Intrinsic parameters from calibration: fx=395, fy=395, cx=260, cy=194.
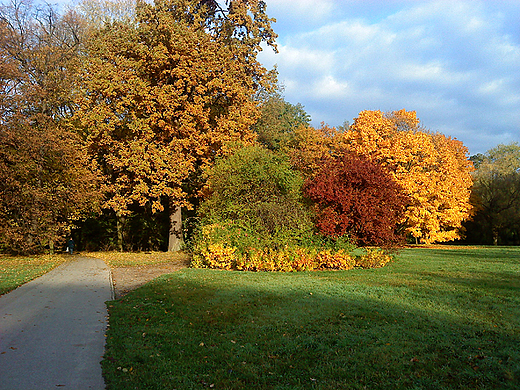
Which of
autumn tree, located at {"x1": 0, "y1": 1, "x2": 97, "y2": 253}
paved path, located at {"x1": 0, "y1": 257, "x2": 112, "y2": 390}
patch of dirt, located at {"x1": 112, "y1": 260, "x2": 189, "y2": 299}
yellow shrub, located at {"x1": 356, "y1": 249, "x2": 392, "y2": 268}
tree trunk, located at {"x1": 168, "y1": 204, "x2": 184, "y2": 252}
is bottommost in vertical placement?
paved path, located at {"x1": 0, "y1": 257, "x2": 112, "y2": 390}

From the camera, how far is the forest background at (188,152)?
43.2 ft

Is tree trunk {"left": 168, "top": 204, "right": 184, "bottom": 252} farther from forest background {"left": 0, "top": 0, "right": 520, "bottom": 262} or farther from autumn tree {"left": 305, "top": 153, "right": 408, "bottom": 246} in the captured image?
autumn tree {"left": 305, "top": 153, "right": 408, "bottom": 246}

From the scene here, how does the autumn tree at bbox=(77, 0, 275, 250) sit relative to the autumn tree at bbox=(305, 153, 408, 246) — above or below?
above

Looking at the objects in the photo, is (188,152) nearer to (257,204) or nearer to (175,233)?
(175,233)

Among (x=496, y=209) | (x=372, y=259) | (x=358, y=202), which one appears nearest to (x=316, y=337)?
(x=358, y=202)

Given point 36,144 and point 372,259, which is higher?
point 36,144

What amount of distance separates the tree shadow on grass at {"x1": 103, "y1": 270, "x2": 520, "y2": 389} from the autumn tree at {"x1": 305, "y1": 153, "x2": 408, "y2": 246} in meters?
4.70

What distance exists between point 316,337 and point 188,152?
16.4 m

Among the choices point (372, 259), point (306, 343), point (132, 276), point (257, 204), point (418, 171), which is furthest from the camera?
point (418, 171)

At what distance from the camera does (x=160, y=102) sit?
61.9ft

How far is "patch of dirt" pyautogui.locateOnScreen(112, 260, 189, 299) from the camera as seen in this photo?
1012cm

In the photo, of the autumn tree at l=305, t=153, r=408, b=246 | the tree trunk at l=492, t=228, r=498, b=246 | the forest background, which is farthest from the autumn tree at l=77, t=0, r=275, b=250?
the tree trunk at l=492, t=228, r=498, b=246

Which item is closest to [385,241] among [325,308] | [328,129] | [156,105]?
[325,308]

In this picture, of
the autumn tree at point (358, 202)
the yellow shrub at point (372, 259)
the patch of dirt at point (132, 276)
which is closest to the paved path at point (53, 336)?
the patch of dirt at point (132, 276)
